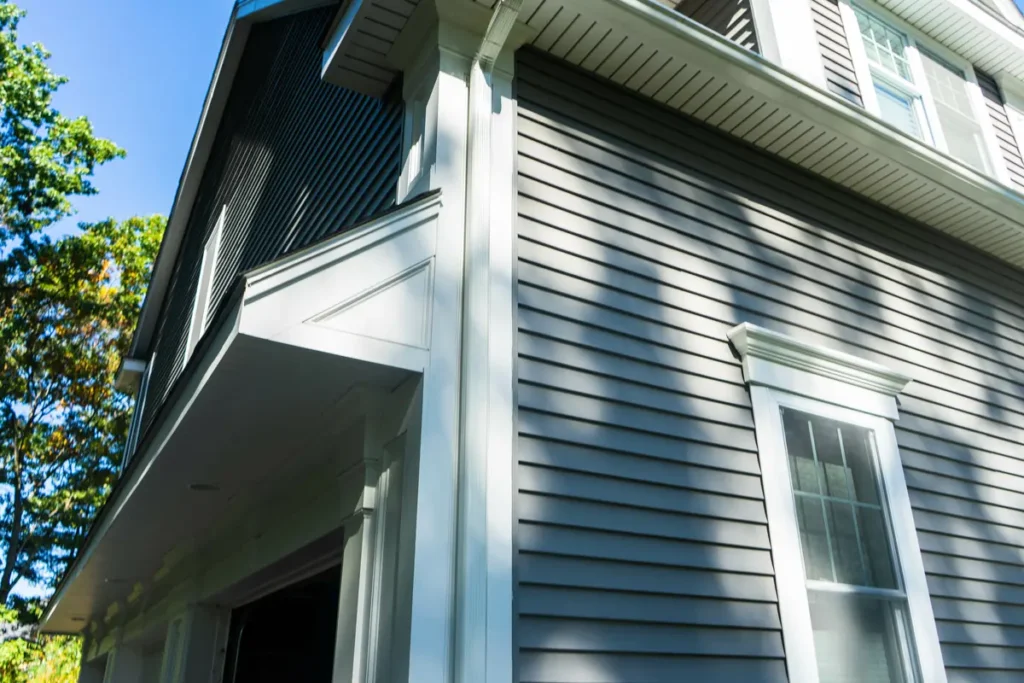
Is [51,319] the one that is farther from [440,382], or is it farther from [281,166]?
[440,382]

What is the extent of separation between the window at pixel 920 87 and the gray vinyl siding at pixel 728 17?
968 mm

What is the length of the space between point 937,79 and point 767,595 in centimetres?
522

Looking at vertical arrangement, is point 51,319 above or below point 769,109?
above

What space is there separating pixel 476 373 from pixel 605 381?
2.36 ft

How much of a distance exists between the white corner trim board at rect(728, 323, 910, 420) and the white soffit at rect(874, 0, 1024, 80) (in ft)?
12.1

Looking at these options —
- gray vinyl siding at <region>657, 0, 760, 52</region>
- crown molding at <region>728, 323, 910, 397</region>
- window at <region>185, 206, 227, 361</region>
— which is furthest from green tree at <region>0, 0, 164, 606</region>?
crown molding at <region>728, 323, 910, 397</region>

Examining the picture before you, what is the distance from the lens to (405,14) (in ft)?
13.5

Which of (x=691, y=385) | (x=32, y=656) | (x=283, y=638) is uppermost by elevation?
(x=32, y=656)

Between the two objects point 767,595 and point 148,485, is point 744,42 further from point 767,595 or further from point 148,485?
point 148,485

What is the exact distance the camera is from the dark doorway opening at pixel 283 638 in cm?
581

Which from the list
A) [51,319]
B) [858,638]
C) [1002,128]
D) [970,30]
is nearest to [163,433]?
[858,638]

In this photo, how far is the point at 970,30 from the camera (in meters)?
6.96

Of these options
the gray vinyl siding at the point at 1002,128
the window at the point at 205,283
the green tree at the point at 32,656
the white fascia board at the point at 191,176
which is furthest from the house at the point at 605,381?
the green tree at the point at 32,656

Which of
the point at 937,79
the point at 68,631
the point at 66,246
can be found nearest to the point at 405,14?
A: the point at 937,79
